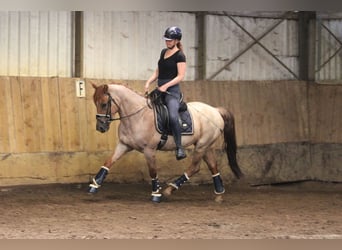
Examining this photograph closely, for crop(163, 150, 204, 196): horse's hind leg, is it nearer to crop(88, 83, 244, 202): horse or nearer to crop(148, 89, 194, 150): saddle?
crop(88, 83, 244, 202): horse

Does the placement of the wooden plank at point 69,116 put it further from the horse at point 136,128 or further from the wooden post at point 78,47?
the horse at point 136,128

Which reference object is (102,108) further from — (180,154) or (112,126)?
(112,126)

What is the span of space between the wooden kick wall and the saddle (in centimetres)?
195

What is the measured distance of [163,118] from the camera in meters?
7.12

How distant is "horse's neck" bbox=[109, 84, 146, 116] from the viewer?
7152mm

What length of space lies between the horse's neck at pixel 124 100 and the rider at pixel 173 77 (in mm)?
380

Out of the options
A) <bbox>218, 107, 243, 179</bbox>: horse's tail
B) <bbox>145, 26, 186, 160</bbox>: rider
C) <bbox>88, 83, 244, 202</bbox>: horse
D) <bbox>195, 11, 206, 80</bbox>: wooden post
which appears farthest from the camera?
<bbox>195, 11, 206, 80</bbox>: wooden post

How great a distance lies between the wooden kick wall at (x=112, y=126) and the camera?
26.9ft

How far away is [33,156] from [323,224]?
14.6 ft

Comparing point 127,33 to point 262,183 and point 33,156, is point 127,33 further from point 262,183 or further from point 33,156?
point 262,183

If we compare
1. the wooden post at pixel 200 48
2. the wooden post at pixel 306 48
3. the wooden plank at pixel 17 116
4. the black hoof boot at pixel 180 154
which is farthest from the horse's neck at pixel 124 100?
the wooden post at pixel 306 48

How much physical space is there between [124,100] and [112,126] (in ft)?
6.56

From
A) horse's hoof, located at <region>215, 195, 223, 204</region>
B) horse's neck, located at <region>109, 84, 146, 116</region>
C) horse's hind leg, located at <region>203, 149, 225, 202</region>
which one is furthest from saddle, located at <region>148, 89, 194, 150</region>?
horse's hoof, located at <region>215, 195, 223, 204</region>

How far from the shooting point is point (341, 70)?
11.1 metres
